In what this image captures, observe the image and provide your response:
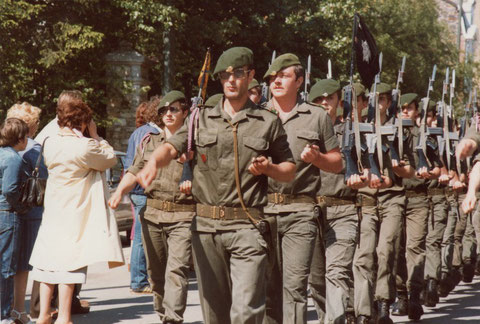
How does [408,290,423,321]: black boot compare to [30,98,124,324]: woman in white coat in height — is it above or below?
below

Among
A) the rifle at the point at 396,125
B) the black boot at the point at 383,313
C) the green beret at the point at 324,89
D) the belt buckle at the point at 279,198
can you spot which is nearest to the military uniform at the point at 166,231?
the green beret at the point at 324,89

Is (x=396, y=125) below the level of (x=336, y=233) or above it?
above

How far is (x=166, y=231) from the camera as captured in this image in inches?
356

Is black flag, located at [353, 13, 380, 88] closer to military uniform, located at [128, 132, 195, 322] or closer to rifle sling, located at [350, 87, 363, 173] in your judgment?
rifle sling, located at [350, 87, 363, 173]

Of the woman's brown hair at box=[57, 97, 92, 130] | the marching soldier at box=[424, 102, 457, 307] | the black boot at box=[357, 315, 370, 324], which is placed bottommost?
the black boot at box=[357, 315, 370, 324]

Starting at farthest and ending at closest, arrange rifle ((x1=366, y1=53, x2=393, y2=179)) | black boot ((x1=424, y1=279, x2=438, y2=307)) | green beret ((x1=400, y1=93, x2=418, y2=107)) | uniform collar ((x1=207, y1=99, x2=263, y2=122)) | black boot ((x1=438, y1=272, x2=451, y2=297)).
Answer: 1. black boot ((x1=438, y1=272, x2=451, y2=297))
2. green beret ((x1=400, y1=93, x2=418, y2=107))
3. black boot ((x1=424, y1=279, x2=438, y2=307))
4. rifle ((x1=366, y1=53, x2=393, y2=179))
5. uniform collar ((x1=207, y1=99, x2=263, y2=122))

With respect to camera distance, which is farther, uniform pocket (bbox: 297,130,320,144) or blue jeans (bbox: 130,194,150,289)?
blue jeans (bbox: 130,194,150,289)

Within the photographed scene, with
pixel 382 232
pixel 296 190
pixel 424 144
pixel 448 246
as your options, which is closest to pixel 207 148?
pixel 296 190

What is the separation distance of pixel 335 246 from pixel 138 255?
11.9 ft

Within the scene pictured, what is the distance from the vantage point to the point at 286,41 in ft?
94.8

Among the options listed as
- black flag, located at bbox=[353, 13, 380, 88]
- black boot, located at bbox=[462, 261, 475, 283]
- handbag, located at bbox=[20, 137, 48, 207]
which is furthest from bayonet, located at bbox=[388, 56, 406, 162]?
black boot, located at bbox=[462, 261, 475, 283]

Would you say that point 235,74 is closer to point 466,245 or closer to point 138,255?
point 138,255

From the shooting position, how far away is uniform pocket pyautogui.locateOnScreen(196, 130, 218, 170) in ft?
21.5

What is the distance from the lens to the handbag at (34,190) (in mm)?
8759
